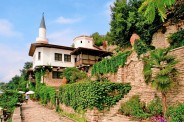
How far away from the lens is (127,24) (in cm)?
2477

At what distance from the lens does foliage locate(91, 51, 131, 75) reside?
1968 centimetres

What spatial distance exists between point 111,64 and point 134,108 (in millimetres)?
10563

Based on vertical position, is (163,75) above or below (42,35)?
below

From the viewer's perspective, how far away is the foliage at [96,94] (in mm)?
12609

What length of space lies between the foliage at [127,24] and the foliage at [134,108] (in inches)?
514

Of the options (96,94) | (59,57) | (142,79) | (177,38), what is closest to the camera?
(96,94)

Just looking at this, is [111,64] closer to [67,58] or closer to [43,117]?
[43,117]

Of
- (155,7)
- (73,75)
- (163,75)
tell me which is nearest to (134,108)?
(163,75)

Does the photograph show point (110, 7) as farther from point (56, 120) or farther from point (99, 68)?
point (56, 120)

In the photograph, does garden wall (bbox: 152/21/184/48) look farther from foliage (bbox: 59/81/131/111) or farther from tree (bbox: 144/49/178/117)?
tree (bbox: 144/49/178/117)

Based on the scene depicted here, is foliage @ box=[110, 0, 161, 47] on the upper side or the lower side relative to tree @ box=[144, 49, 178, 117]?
upper

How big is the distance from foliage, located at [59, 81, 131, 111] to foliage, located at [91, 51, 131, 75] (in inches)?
219

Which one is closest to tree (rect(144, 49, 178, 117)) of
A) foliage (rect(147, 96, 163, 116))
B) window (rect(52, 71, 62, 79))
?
foliage (rect(147, 96, 163, 116))

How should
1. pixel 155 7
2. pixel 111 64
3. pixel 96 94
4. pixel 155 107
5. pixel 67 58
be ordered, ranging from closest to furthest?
pixel 155 7 < pixel 155 107 < pixel 96 94 < pixel 111 64 < pixel 67 58
